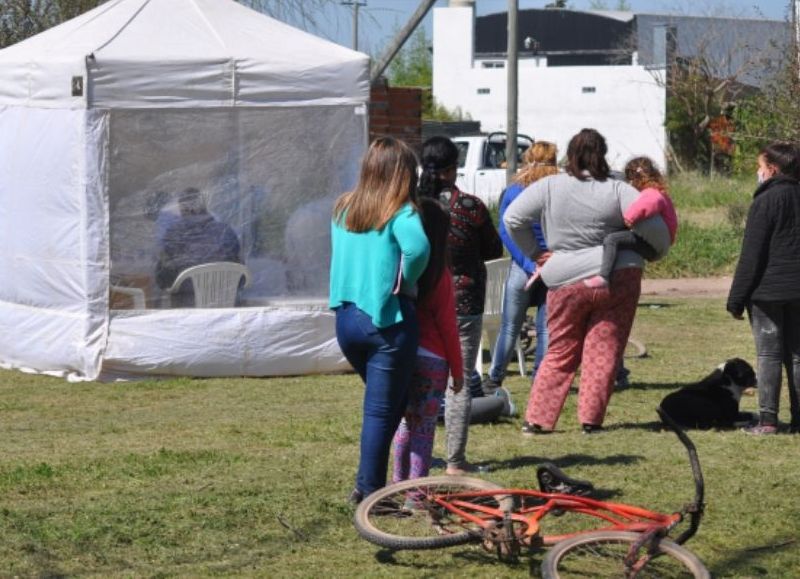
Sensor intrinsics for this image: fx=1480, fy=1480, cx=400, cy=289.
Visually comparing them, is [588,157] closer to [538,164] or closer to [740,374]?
[538,164]

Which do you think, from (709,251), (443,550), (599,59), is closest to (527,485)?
(443,550)

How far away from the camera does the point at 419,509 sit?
5.97 meters

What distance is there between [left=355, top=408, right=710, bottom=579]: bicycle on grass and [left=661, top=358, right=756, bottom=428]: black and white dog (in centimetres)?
270

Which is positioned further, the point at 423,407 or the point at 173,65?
the point at 173,65

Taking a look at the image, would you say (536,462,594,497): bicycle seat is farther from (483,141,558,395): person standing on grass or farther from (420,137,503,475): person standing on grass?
(483,141,558,395): person standing on grass

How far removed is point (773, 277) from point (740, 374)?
0.82 m

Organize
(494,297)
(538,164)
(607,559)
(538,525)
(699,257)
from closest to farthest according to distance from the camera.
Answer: (607,559) → (538,525) → (538,164) → (494,297) → (699,257)

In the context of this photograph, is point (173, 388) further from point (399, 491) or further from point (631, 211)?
point (399, 491)

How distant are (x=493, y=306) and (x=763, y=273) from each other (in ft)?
11.9

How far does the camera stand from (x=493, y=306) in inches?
468

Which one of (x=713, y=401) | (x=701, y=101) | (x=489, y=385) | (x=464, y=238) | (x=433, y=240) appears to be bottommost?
(x=489, y=385)

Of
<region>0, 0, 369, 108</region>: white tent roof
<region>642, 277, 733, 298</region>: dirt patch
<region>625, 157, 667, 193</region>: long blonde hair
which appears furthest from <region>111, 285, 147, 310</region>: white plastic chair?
<region>642, 277, 733, 298</region>: dirt patch

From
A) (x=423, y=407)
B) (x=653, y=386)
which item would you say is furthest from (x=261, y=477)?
(x=653, y=386)

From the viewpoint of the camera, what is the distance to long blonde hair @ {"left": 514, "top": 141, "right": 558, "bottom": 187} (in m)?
9.94
